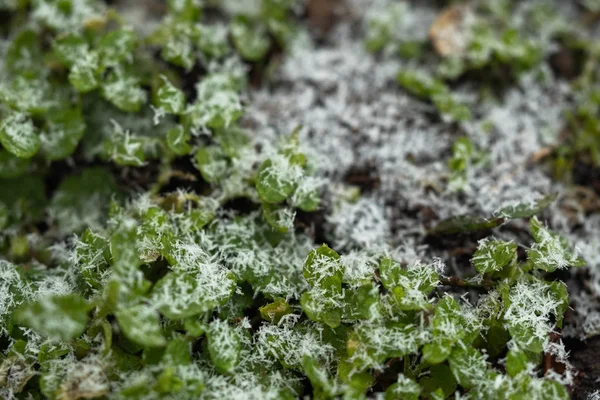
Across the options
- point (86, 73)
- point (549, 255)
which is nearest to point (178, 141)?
point (86, 73)

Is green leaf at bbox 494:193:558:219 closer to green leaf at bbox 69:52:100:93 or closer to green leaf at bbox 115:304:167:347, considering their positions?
green leaf at bbox 115:304:167:347

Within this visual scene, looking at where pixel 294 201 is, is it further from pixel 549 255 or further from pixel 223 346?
pixel 549 255

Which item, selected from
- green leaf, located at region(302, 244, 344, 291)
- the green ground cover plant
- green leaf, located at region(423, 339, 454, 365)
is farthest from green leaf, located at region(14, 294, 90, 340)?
green leaf, located at region(423, 339, 454, 365)

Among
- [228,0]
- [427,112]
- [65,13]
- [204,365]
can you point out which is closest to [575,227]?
[427,112]

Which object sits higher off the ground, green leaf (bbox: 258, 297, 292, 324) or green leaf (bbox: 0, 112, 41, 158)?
green leaf (bbox: 0, 112, 41, 158)

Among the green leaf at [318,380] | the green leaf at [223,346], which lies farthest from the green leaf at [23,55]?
the green leaf at [318,380]
